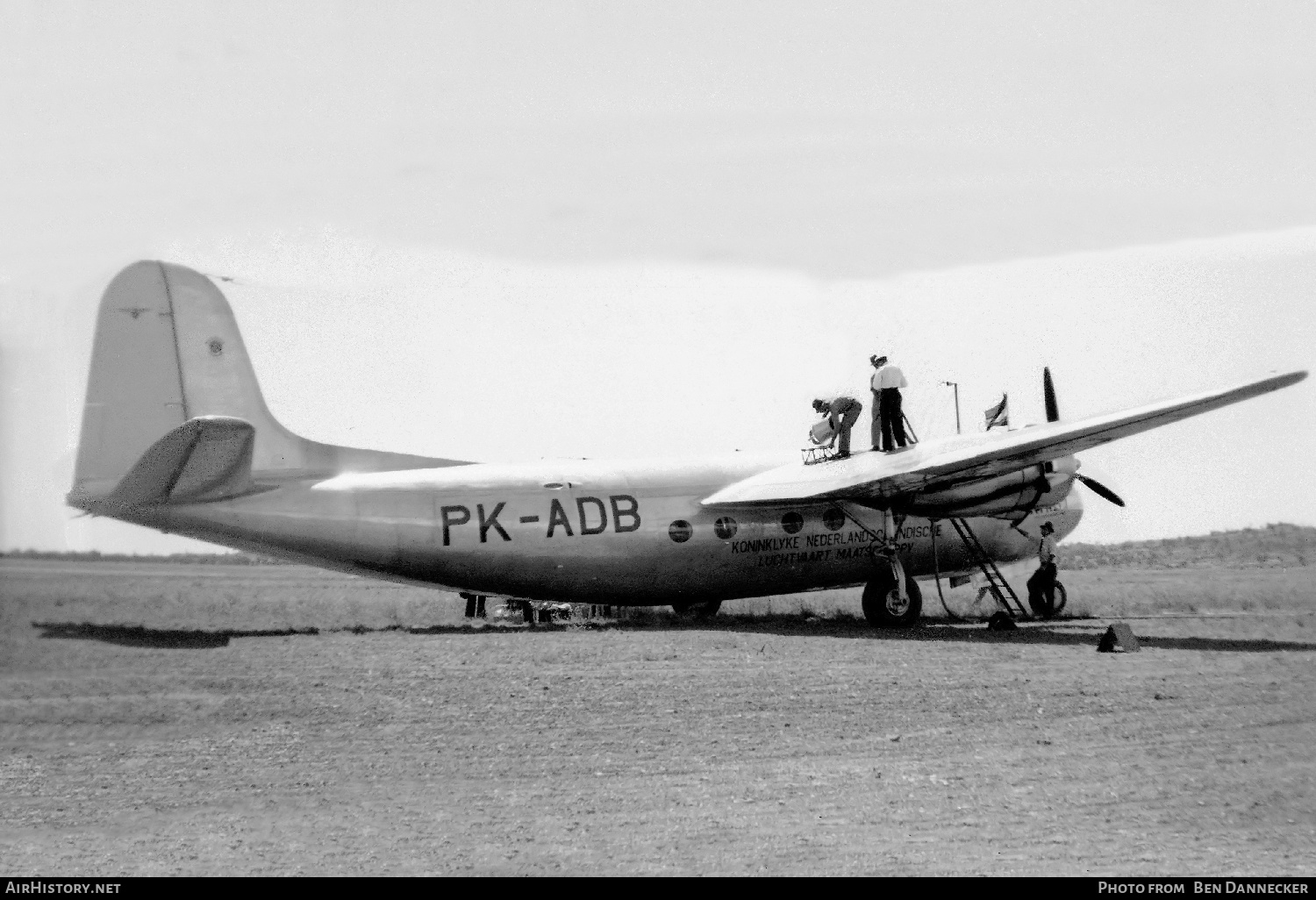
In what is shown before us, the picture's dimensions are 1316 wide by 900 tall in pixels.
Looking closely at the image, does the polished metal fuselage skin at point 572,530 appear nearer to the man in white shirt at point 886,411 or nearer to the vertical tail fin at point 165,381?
the vertical tail fin at point 165,381

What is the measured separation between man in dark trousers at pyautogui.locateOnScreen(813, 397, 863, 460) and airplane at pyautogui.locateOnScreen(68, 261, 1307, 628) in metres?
0.39

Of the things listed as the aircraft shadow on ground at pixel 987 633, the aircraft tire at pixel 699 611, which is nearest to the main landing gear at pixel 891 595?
the aircraft shadow on ground at pixel 987 633

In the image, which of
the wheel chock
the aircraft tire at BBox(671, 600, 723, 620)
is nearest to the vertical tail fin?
the aircraft tire at BBox(671, 600, 723, 620)

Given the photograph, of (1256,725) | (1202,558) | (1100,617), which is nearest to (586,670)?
(1256,725)

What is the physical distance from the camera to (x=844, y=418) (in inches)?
1096

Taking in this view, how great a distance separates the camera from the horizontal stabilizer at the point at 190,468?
20.5 metres

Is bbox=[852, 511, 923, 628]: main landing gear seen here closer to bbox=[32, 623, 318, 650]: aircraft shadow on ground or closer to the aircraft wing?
the aircraft wing

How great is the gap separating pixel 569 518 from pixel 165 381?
7.01m

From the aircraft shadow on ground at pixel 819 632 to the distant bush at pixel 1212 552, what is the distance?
2970cm

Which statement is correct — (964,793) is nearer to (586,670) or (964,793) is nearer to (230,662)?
(586,670)

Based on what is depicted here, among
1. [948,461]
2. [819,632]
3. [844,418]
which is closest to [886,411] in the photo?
[844,418]

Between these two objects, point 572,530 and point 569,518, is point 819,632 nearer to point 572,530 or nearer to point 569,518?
point 572,530

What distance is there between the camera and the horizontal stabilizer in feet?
67.3

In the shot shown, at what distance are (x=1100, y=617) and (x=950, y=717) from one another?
49.5 ft
